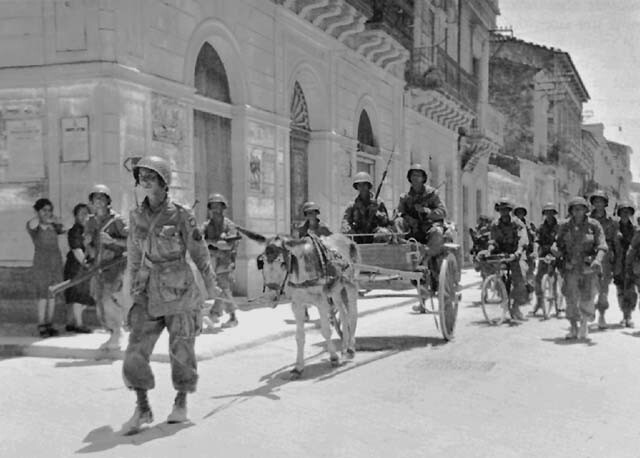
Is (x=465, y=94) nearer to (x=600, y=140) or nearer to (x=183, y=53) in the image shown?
(x=183, y=53)

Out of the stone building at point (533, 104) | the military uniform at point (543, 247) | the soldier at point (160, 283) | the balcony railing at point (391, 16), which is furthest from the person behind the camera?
the stone building at point (533, 104)


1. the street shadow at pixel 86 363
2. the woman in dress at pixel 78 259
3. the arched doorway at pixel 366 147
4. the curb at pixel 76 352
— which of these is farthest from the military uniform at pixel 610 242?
the arched doorway at pixel 366 147

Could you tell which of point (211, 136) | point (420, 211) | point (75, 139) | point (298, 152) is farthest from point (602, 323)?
point (298, 152)

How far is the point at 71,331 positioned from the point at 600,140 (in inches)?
2901

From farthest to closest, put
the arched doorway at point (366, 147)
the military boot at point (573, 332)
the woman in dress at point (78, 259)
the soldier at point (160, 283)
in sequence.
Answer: the arched doorway at point (366, 147), the woman in dress at point (78, 259), the military boot at point (573, 332), the soldier at point (160, 283)

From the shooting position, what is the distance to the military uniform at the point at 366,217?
9.77m

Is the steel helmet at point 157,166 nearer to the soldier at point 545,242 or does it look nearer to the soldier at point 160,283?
the soldier at point 160,283

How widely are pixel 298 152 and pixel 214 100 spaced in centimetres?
412

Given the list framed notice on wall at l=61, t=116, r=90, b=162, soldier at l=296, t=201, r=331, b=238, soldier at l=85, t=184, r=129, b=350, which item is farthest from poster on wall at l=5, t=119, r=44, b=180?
→ soldier at l=296, t=201, r=331, b=238

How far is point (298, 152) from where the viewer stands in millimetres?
17125

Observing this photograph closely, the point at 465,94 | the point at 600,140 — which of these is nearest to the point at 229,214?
the point at 465,94

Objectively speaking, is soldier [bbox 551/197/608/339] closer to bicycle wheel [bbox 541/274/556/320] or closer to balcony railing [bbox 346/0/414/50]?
bicycle wheel [bbox 541/274/556/320]

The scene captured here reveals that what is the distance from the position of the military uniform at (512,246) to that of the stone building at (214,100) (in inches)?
124

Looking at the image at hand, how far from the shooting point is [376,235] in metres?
9.34
